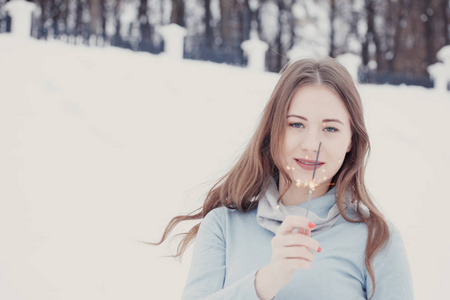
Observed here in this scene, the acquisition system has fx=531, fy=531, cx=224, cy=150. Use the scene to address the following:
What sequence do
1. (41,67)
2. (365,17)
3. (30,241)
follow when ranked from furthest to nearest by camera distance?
(365,17)
(41,67)
(30,241)

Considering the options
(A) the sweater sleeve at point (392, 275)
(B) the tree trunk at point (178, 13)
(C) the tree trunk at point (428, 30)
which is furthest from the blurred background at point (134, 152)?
(C) the tree trunk at point (428, 30)

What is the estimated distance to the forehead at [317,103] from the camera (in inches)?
64.2

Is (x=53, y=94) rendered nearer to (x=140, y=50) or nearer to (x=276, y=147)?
(x=140, y=50)

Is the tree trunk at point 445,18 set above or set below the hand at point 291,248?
above

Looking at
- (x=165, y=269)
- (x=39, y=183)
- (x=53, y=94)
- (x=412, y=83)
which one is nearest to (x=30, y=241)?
(x=39, y=183)

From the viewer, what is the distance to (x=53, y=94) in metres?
7.15

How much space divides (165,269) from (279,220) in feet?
8.77

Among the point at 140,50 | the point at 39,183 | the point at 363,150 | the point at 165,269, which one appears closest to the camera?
the point at 363,150

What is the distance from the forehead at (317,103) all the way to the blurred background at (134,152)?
27 centimetres

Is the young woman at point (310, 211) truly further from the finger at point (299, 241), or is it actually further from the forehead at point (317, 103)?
the finger at point (299, 241)

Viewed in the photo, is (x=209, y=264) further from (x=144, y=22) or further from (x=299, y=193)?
(x=144, y=22)

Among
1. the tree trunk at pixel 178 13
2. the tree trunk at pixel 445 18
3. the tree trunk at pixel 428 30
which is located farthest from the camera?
the tree trunk at pixel 428 30

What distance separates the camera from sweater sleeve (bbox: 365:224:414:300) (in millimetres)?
1532

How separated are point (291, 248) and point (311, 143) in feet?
1.34
